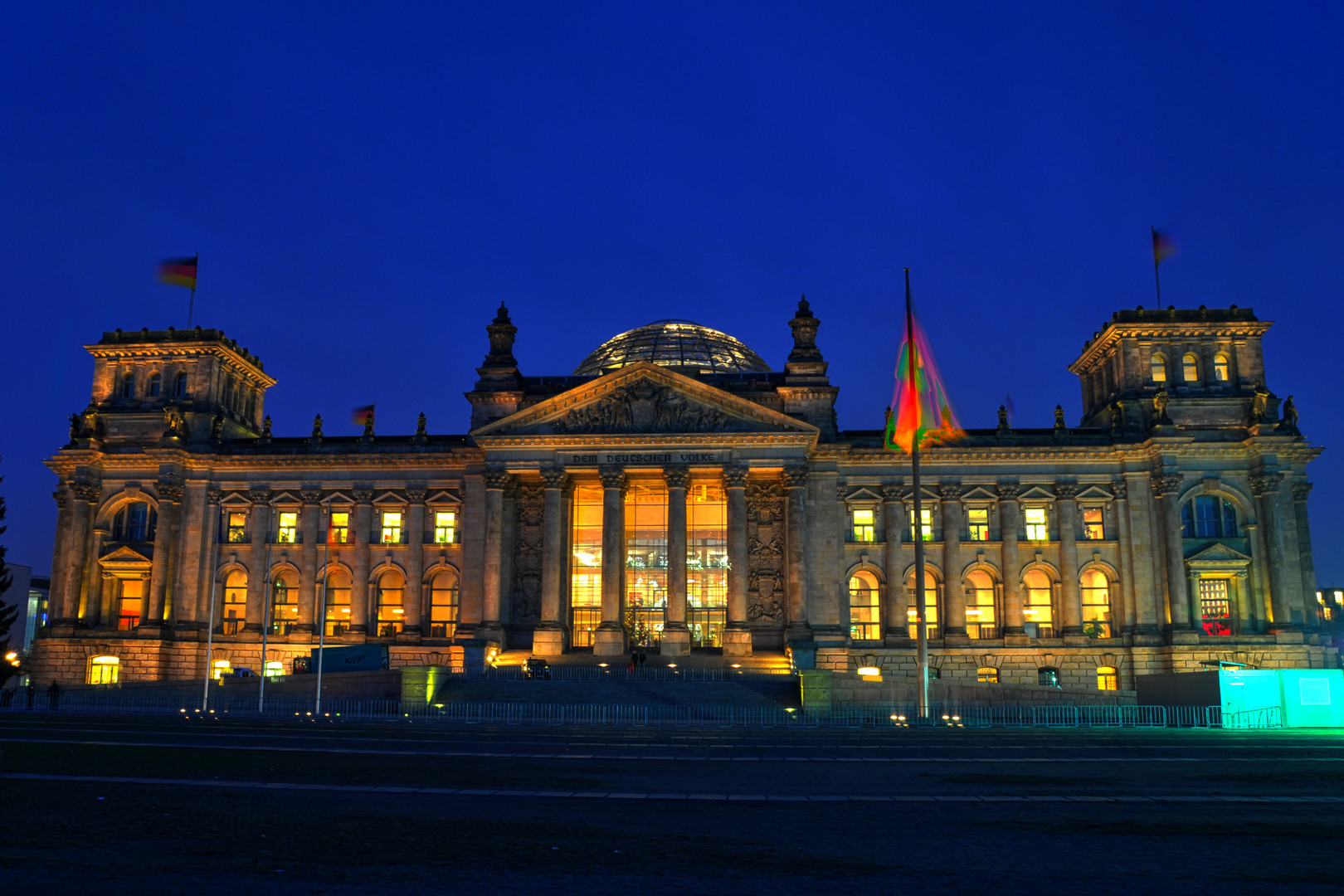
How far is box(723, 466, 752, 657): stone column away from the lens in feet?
195

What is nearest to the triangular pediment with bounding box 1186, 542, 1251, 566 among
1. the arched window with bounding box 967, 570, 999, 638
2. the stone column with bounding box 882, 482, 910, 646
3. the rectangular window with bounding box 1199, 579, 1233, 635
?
the rectangular window with bounding box 1199, 579, 1233, 635

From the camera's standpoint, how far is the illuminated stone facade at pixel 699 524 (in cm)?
6191

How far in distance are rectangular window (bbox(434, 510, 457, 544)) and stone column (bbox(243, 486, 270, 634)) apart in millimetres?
10585

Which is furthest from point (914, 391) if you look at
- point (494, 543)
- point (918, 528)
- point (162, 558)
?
point (162, 558)

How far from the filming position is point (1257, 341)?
225ft

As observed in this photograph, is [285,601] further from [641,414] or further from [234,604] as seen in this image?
[641,414]

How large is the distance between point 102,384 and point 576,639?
37.3 meters

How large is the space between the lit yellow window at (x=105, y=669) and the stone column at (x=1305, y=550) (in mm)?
71527

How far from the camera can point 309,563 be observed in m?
69.8

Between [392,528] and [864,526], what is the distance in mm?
30438

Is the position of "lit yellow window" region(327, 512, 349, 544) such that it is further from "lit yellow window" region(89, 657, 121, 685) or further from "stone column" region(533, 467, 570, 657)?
"stone column" region(533, 467, 570, 657)

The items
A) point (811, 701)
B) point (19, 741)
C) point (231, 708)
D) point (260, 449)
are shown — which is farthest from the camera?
point (260, 449)

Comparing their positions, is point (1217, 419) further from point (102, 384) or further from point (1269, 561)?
point (102, 384)

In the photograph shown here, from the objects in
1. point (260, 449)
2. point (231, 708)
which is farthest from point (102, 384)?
point (231, 708)
